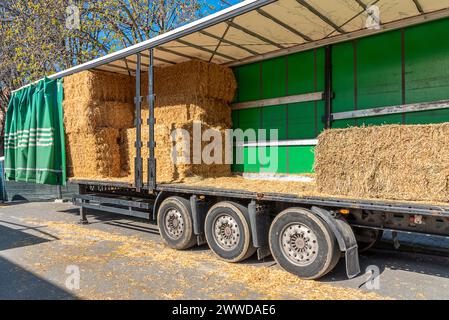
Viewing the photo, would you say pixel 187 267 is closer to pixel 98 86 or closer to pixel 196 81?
pixel 196 81

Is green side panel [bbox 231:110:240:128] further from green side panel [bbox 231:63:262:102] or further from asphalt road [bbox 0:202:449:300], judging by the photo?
asphalt road [bbox 0:202:449:300]

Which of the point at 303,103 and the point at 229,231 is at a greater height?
the point at 303,103

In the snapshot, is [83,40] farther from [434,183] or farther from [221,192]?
[434,183]

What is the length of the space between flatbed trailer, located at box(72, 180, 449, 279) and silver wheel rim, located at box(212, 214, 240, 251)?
0.02m

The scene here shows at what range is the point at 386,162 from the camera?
4375 mm

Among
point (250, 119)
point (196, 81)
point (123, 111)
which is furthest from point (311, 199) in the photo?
point (123, 111)

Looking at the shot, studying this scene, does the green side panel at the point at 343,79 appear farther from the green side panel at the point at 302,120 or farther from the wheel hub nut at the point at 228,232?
the wheel hub nut at the point at 228,232

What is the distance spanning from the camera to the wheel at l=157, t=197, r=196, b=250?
6363 mm

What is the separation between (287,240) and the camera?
5.05 meters

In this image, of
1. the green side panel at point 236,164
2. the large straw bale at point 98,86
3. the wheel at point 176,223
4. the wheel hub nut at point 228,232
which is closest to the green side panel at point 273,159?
the green side panel at point 236,164

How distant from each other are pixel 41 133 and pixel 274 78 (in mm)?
6048

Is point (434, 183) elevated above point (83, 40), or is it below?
below
